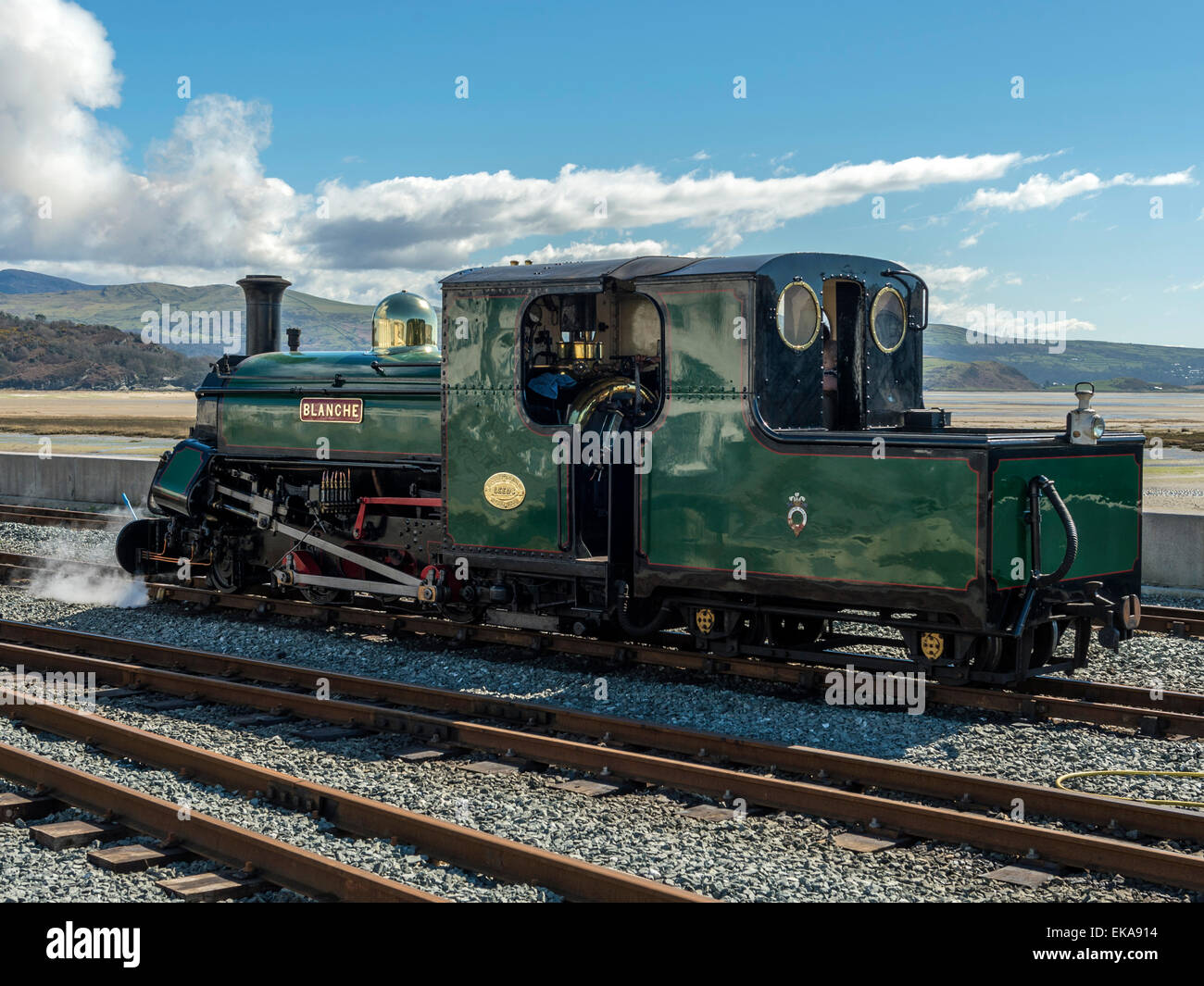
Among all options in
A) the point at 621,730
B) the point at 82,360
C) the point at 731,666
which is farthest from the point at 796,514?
the point at 82,360

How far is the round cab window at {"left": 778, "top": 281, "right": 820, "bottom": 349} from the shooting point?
8828mm

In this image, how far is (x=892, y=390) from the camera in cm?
1006

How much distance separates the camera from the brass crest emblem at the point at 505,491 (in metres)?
9.76

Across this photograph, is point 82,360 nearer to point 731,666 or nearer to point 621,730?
point 731,666

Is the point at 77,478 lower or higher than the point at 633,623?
higher

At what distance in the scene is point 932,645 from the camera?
27.6ft

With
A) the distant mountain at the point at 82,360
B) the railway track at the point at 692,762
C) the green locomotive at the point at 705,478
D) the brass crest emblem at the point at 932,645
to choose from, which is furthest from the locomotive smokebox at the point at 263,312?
the distant mountain at the point at 82,360

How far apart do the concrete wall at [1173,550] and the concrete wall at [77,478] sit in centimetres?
1652

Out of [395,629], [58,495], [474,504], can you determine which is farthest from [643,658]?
[58,495]

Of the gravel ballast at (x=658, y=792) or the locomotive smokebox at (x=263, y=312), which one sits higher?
the locomotive smokebox at (x=263, y=312)

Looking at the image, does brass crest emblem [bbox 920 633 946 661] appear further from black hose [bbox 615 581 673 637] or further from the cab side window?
black hose [bbox 615 581 673 637]

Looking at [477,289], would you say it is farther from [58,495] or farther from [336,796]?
[58,495]

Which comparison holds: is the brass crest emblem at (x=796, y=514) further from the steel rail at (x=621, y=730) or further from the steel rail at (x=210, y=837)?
the steel rail at (x=210, y=837)

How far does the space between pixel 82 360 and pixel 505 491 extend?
584ft
